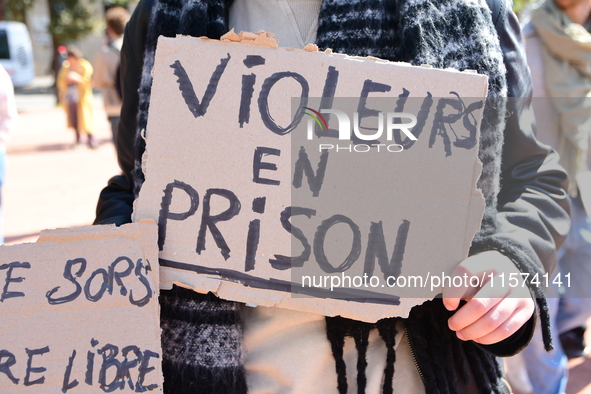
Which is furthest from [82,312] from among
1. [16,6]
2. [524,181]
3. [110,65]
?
[16,6]

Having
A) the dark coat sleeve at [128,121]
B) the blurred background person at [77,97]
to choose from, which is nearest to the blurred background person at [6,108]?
the dark coat sleeve at [128,121]

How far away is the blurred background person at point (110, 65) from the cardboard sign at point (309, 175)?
4.99 meters

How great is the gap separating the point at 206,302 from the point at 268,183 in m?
0.28

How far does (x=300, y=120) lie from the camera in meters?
1.07

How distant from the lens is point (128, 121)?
136cm

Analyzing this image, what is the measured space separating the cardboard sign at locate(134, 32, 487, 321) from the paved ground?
2646 millimetres

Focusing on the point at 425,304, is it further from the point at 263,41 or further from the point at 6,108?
the point at 6,108

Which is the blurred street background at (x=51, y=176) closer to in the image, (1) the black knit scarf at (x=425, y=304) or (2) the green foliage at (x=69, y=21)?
(1) the black knit scarf at (x=425, y=304)

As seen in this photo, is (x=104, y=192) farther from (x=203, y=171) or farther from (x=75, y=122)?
(x=75, y=122)

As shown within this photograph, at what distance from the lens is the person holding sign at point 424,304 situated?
3.70ft

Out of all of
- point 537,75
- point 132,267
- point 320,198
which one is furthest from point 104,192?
point 537,75

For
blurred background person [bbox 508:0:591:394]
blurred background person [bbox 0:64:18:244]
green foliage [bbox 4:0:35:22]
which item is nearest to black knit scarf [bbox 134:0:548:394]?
blurred background person [bbox 508:0:591:394]

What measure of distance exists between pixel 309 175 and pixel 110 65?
5650mm

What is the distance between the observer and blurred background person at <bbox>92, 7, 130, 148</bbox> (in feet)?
19.4
